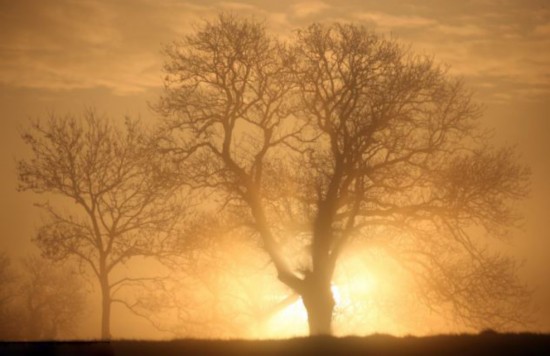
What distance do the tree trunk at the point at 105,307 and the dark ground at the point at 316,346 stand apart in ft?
48.5

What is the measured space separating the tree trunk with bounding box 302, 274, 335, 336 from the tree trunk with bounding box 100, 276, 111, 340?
36.2ft

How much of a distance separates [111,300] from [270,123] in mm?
13576

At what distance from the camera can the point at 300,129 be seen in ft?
107

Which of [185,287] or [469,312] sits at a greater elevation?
[185,287]

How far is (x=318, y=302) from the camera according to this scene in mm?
31766

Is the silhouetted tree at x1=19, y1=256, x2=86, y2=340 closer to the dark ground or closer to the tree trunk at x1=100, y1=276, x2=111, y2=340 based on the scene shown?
the tree trunk at x1=100, y1=276, x2=111, y2=340

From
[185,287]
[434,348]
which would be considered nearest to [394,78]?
[434,348]

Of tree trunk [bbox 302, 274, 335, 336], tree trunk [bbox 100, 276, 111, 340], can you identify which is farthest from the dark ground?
tree trunk [bbox 100, 276, 111, 340]

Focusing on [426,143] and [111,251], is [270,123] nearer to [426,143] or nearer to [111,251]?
[426,143]

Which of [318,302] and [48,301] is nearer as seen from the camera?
[318,302]

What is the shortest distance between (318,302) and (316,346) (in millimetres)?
8923

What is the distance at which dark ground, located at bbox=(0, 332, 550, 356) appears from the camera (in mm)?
21578

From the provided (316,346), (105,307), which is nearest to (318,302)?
(316,346)

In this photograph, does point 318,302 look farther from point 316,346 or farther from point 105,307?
point 105,307
